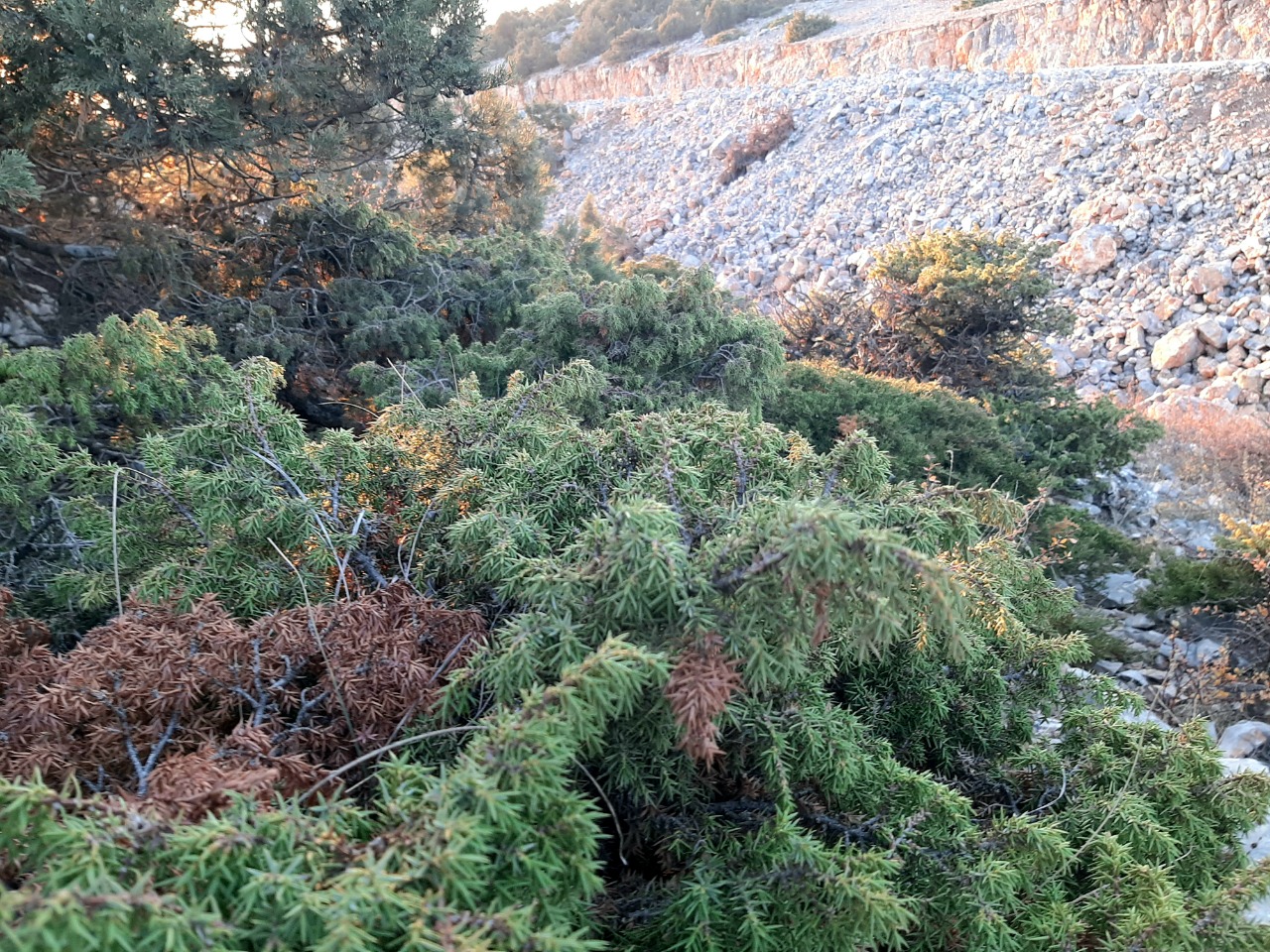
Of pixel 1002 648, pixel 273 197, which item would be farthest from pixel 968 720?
pixel 273 197

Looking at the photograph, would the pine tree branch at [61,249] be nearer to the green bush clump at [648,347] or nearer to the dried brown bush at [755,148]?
the green bush clump at [648,347]

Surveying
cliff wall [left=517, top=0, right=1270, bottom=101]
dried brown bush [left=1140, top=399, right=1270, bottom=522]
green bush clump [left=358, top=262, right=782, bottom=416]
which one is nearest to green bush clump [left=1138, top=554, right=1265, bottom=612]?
dried brown bush [left=1140, top=399, right=1270, bottom=522]

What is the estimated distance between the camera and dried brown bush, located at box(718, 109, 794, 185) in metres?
20.1

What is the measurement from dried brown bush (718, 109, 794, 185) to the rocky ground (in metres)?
0.29

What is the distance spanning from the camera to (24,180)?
4320 millimetres

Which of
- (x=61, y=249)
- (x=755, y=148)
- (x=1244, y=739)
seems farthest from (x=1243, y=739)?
(x=755, y=148)

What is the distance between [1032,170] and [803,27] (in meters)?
14.8

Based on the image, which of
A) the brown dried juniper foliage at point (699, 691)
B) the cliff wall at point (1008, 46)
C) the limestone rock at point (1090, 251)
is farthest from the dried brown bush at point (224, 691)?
the cliff wall at point (1008, 46)

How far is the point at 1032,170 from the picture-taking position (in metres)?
15.6

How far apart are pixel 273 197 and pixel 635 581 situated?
6216mm

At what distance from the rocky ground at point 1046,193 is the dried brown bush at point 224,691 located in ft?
36.7

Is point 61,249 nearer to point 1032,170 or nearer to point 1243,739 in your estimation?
point 1243,739

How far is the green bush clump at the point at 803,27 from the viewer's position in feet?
88.8

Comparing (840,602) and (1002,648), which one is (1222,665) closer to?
(1002,648)
